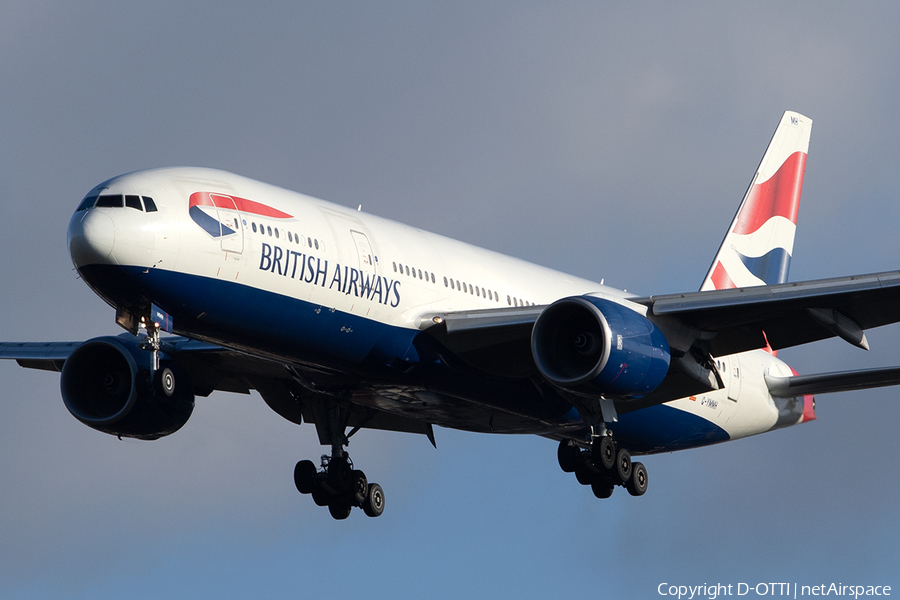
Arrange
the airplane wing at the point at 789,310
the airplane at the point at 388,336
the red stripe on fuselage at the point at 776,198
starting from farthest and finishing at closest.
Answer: the red stripe on fuselage at the point at 776,198 < the airplane wing at the point at 789,310 < the airplane at the point at 388,336

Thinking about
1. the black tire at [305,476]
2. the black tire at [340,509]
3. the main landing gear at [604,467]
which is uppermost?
the main landing gear at [604,467]

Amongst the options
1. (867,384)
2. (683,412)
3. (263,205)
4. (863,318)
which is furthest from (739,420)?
(263,205)

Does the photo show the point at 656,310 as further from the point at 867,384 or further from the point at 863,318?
the point at 867,384

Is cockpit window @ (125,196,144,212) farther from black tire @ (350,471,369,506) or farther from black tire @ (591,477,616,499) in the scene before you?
black tire @ (591,477,616,499)

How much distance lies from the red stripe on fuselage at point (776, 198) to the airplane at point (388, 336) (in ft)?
28.3

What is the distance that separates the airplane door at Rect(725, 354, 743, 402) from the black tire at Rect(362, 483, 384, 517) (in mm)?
10143

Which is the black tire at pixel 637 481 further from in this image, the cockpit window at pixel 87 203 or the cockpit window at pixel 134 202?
the cockpit window at pixel 87 203

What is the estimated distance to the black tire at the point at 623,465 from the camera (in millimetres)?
32531

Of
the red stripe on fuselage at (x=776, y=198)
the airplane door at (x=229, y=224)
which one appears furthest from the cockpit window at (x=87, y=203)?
the red stripe on fuselage at (x=776, y=198)

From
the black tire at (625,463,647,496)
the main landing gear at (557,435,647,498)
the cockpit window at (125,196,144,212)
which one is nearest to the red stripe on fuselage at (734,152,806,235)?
the black tire at (625,463,647,496)

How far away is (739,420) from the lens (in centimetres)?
3716

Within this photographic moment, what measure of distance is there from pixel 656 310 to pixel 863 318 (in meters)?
4.49

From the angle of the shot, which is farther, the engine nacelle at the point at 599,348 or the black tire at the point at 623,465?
the black tire at the point at 623,465

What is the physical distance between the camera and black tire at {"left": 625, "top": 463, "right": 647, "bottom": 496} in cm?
3338
